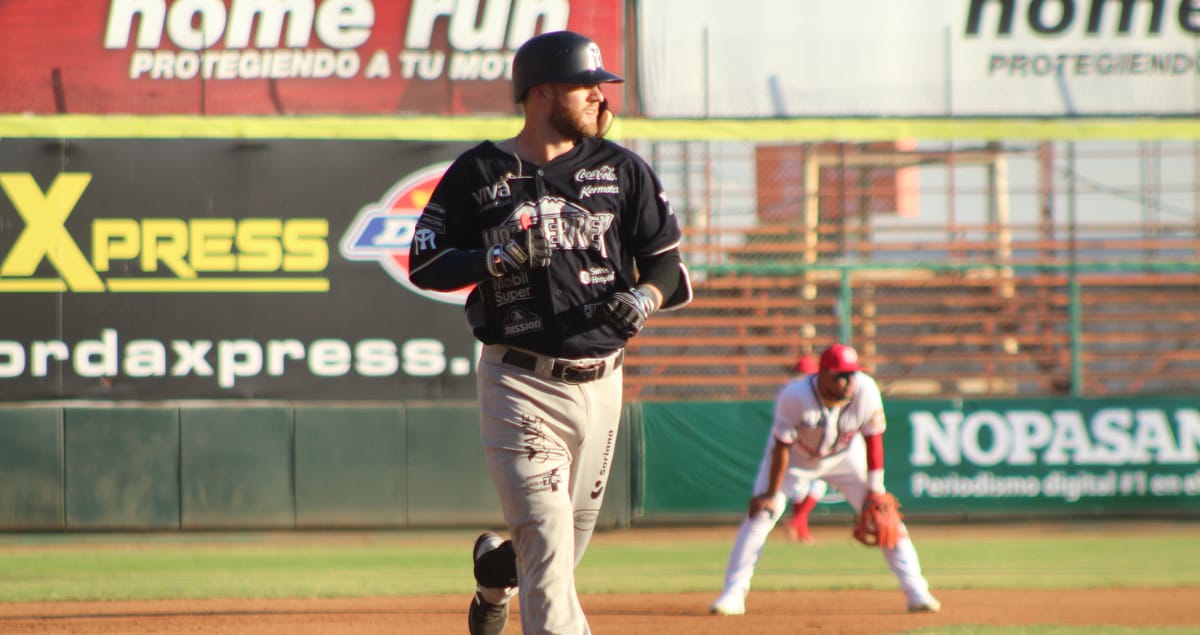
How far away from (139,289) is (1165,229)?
1283 centimetres

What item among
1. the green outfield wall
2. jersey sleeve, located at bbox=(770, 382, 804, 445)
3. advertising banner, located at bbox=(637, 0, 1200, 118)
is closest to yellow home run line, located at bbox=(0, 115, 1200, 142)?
advertising banner, located at bbox=(637, 0, 1200, 118)

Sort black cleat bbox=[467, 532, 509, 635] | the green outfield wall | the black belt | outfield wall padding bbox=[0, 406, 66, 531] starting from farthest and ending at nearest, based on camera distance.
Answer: the green outfield wall
outfield wall padding bbox=[0, 406, 66, 531]
black cleat bbox=[467, 532, 509, 635]
the black belt

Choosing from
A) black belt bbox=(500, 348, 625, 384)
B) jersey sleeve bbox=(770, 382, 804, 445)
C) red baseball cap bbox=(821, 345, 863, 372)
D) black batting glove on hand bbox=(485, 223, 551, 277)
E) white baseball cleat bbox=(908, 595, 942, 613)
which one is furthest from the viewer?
jersey sleeve bbox=(770, 382, 804, 445)

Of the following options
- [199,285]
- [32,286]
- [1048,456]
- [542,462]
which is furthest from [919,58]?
[542,462]

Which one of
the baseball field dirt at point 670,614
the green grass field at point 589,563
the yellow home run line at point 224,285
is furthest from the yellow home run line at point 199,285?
the baseball field dirt at point 670,614

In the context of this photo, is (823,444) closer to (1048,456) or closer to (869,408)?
(869,408)

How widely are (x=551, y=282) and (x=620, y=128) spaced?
9.71 m

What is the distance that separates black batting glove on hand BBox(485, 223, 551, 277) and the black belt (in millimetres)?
257

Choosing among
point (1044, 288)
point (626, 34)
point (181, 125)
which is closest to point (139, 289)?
point (181, 125)

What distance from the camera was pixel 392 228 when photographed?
13273mm

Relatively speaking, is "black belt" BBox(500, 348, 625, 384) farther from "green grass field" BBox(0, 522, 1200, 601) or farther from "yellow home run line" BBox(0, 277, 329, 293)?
"yellow home run line" BBox(0, 277, 329, 293)

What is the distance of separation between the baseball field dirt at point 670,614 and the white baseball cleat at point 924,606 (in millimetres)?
70

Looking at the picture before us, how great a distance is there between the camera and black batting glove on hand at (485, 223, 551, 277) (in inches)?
160

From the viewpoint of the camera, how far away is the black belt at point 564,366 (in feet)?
13.7
